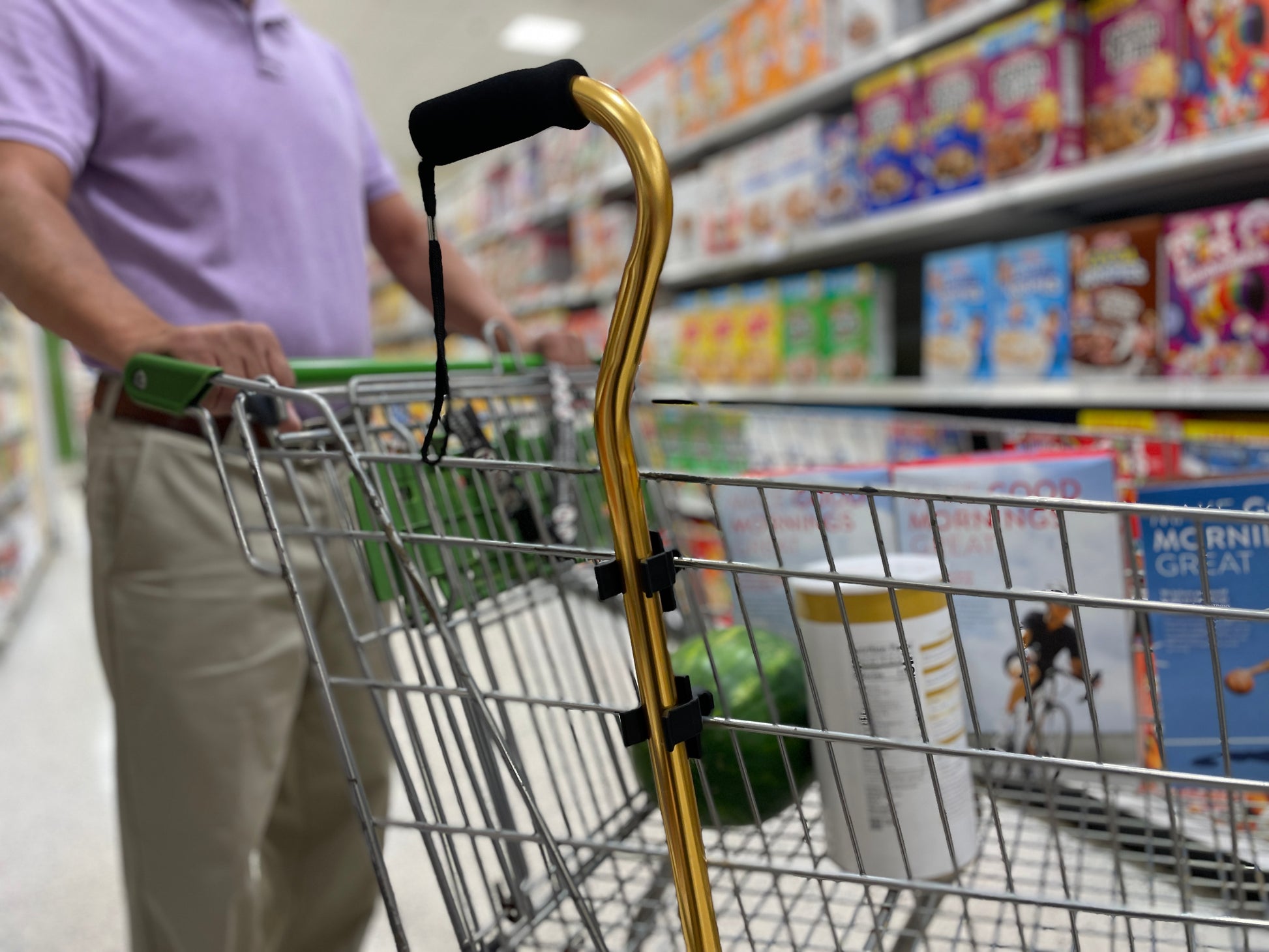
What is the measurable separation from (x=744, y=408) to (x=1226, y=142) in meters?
1.01

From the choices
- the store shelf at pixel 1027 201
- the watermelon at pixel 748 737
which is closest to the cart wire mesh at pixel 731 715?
the watermelon at pixel 748 737

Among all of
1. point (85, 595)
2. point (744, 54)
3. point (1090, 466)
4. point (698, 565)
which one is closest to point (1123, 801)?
point (1090, 466)

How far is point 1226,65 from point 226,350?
1.78m

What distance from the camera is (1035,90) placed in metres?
1.91

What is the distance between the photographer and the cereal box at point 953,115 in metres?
2.04

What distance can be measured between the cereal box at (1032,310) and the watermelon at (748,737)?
1.29 meters

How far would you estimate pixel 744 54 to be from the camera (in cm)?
279

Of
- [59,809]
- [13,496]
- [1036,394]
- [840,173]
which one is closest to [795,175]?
[840,173]

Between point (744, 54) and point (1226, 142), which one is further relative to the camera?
point (744, 54)

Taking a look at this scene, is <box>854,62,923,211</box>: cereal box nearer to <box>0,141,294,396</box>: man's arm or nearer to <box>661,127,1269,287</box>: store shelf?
<box>661,127,1269,287</box>: store shelf

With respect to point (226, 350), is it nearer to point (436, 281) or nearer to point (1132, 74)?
point (436, 281)

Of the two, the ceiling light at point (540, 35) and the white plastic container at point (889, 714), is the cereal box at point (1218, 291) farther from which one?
the ceiling light at point (540, 35)

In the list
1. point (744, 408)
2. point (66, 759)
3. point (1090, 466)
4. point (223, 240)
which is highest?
point (223, 240)

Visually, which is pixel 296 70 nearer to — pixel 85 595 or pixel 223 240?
pixel 223 240
